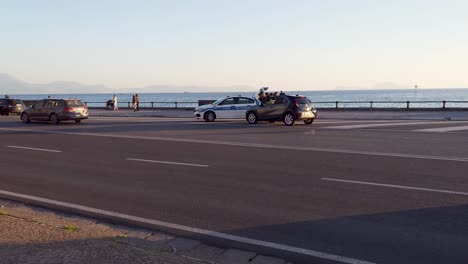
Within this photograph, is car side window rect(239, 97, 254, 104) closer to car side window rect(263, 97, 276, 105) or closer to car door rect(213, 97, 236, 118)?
car door rect(213, 97, 236, 118)

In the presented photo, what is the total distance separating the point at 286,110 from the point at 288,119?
1.45 ft

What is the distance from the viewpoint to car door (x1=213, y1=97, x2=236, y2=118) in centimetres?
2778

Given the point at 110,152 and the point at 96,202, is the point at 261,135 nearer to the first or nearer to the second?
the point at 110,152

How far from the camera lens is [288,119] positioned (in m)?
24.3

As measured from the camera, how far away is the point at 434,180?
9648mm

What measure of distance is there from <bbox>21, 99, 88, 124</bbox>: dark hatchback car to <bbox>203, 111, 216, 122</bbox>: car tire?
701 cm

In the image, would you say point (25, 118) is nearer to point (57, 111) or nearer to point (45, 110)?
point (45, 110)

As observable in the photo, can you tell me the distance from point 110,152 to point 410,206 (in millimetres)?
9335

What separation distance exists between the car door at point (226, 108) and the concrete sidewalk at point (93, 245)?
20749mm

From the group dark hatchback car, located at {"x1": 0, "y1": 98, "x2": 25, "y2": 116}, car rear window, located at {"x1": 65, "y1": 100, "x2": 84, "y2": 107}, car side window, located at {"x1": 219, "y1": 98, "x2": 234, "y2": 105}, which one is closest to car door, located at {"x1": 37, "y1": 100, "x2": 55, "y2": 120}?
car rear window, located at {"x1": 65, "y1": 100, "x2": 84, "y2": 107}

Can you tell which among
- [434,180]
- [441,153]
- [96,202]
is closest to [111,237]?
[96,202]

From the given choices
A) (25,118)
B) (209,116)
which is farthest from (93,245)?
(25,118)

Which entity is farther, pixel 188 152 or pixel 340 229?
pixel 188 152

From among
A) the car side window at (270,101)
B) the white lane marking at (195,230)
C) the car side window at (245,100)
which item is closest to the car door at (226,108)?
the car side window at (245,100)
